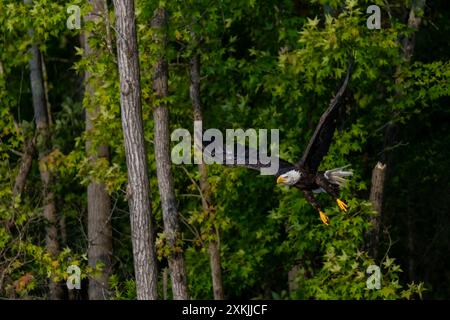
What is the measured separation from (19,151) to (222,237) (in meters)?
4.46

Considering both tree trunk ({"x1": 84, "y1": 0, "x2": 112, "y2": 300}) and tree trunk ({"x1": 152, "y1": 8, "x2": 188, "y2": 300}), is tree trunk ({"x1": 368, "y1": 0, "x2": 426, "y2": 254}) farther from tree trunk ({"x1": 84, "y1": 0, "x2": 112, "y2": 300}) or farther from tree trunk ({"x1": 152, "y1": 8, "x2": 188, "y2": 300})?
tree trunk ({"x1": 84, "y1": 0, "x2": 112, "y2": 300})

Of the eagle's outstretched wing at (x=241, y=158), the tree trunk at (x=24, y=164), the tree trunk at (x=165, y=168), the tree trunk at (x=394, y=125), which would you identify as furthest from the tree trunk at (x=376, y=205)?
→ the tree trunk at (x=24, y=164)

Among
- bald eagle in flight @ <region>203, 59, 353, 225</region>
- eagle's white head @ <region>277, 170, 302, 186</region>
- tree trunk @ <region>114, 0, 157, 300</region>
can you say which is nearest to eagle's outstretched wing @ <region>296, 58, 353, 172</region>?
bald eagle in flight @ <region>203, 59, 353, 225</region>

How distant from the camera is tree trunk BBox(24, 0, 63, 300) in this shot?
2609 centimetres

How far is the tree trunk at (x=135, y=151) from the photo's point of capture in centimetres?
2041

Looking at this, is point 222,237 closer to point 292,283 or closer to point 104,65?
point 292,283

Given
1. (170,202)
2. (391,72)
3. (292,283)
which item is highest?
(391,72)

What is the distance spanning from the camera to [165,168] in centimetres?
2242

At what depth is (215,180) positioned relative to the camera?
23656 millimetres

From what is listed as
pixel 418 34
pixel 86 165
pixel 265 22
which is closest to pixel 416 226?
pixel 418 34

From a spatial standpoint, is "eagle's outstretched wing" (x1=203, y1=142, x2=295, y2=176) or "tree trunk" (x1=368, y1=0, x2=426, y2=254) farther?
"tree trunk" (x1=368, y1=0, x2=426, y2=254)

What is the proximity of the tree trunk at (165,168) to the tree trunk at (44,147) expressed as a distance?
3.51m

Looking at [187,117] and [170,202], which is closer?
[170,202]

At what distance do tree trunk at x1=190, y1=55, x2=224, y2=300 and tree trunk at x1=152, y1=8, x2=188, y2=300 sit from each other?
0.84 metres
